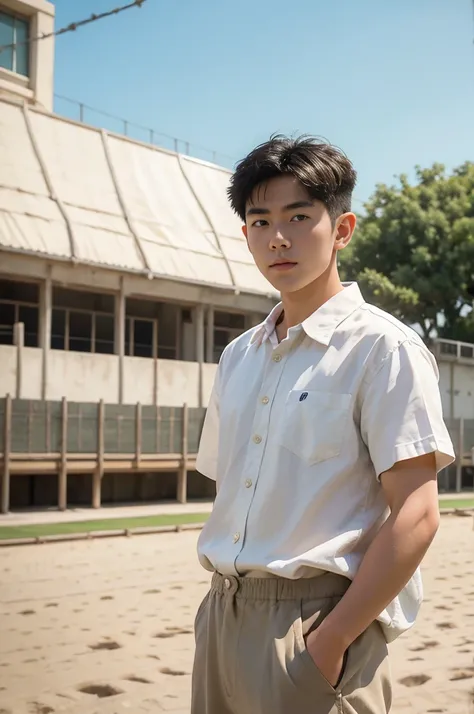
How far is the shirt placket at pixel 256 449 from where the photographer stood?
205cm

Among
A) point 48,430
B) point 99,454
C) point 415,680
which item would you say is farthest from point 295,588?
point 99,454

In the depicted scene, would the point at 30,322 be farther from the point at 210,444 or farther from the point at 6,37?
the point at 210,444

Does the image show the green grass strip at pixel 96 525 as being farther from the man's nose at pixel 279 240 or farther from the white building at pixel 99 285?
the man's nose at pixel 279 240

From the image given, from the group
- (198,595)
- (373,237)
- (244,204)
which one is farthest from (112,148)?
(244,204)

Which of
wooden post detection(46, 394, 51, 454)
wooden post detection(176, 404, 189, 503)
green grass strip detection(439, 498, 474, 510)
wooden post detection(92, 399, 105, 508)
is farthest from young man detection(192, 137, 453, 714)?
green grass strip detection(439, 498, 474, 510)

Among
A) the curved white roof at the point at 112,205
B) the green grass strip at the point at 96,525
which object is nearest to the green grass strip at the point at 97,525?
the green grass strip at the point at 96,525

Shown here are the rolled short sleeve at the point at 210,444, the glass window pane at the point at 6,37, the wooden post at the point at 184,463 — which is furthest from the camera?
the glass window pane at the point at 6,37

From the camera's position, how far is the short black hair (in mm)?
2172

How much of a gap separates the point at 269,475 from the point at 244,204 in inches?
27.6

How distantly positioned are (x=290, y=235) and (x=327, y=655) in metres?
0.94

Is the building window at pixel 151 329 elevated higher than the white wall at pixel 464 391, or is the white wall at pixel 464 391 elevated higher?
the building window at pixel 151 329

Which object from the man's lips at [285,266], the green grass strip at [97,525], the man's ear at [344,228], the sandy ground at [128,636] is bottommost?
the green grass strip at [97,525]

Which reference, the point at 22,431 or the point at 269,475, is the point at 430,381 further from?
the point at 22,431

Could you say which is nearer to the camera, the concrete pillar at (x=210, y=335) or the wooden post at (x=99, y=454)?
the wooden post at (x=99, y=454)
